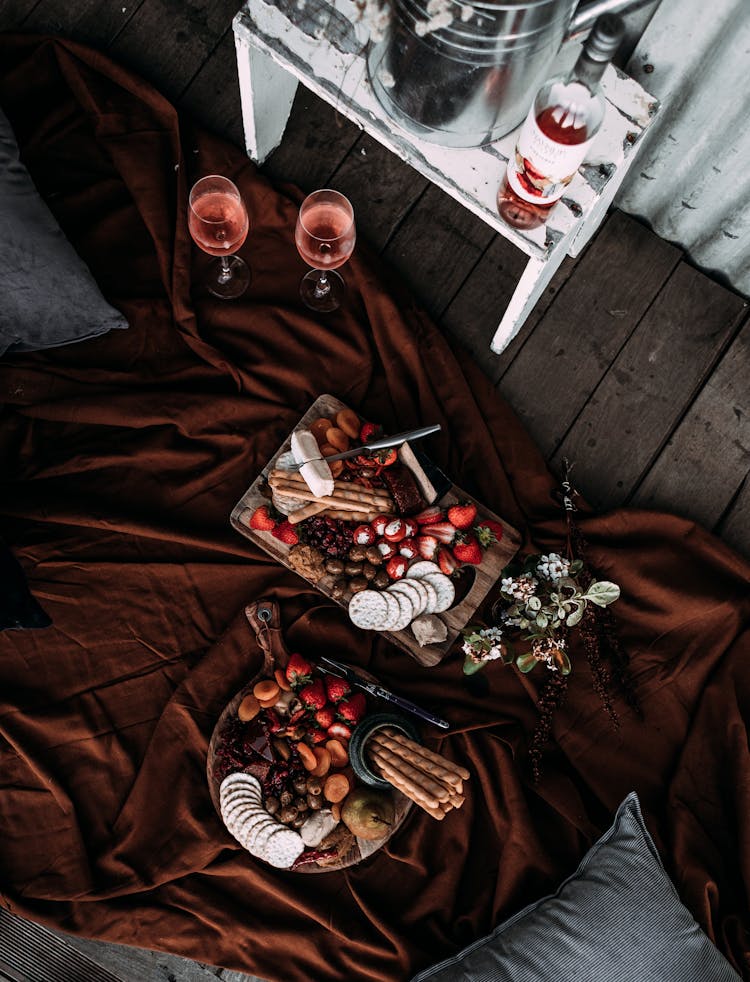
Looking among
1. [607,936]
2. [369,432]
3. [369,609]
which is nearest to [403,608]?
[369,609]

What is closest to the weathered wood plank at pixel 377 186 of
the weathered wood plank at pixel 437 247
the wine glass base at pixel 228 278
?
the weathered wood plank at pixel 437 247

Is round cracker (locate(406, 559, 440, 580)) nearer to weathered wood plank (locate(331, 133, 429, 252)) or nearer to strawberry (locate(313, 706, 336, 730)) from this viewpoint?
strawberry (locate(313, 706, 336, 730))

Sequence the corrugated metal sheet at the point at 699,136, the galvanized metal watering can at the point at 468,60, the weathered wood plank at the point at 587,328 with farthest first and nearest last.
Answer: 1. the weathered wood plank at the point at 587,328
2. the corrugated metal sheet at the point at 699,136
3. the galvanized metal watering can at the point at 468,60

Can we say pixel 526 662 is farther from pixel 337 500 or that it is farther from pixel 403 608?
pixel 337 500

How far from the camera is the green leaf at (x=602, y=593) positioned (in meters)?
1.70

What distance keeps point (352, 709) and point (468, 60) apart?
1.28m

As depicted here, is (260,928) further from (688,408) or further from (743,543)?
(688,408)

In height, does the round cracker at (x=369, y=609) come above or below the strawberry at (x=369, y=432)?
below

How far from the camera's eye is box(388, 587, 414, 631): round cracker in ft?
5.76

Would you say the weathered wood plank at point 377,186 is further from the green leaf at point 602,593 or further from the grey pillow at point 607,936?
the grey pillow at point 607,936

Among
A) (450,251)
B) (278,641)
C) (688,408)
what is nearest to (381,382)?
(450,251)

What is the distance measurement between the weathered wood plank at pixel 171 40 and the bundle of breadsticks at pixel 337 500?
1.20 metres

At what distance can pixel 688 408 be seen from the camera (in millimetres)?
2109

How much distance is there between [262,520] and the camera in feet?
6.00
